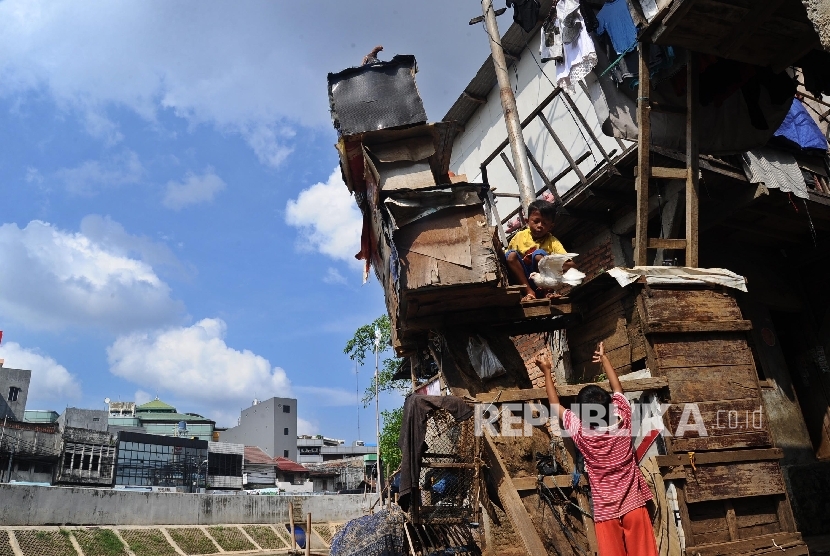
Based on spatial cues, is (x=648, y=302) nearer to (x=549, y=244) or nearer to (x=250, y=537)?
(x=549, y=244)

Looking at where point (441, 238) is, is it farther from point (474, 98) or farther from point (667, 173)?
point (474, 98)

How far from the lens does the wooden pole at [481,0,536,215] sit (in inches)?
348

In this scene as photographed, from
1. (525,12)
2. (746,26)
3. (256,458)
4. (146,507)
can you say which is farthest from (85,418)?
(746,26)

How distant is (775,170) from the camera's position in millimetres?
7785

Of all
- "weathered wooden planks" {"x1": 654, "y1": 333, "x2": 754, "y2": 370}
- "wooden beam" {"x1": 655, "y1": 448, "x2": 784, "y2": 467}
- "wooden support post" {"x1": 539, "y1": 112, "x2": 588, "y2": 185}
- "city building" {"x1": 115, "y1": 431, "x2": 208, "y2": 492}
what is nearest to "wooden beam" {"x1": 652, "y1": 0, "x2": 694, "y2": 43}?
"weathered wooden planks" {"x1": 654, "y1": 333, "x2": 754, "y2": 370}

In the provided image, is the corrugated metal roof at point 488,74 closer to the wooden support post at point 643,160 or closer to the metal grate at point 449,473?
the wooden support post at point 643,160

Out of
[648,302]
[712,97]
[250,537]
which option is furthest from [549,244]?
[250,537]

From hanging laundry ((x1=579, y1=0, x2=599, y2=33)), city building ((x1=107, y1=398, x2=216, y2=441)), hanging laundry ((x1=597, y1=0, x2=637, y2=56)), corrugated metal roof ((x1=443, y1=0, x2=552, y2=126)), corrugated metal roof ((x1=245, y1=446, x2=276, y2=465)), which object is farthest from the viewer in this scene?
city building ((x1=107, y1=398, x2=216, y2=441))

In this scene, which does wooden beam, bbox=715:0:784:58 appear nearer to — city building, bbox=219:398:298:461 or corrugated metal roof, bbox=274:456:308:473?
corrugated metal roof, bbox=274:456:308:473

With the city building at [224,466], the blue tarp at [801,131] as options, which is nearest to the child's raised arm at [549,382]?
the blue tarp at [801,131]

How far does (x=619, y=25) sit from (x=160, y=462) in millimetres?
37178

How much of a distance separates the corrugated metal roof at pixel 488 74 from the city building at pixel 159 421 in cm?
3994

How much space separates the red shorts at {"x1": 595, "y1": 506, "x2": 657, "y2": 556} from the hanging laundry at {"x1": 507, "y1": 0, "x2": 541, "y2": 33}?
10085mm

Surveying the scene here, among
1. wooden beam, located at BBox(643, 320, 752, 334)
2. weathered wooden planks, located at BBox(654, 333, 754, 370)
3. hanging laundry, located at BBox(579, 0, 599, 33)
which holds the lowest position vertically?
weathered wooden planks, located at BBox(654, 333, 754, 370)
